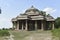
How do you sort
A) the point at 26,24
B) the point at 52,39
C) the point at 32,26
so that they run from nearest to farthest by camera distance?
the point at 52,39, the point at 26,24, the point at 32,26

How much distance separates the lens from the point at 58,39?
72.2 feet

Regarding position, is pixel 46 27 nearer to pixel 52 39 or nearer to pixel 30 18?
pixel 30 18

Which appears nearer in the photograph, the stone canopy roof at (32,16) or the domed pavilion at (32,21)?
the stone canopy roof at (32,16)

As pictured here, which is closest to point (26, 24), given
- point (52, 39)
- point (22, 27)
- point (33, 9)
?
point (22, 27)

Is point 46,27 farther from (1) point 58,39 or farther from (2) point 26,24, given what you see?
(1) point 58,39

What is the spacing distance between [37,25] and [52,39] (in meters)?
22.4

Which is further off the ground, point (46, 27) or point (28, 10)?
point (28, 10)

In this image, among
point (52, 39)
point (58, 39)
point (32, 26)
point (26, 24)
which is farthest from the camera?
point (32, 26)

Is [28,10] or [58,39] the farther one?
[28,10]

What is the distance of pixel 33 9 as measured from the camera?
161 feet

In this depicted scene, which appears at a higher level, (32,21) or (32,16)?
(32,16)

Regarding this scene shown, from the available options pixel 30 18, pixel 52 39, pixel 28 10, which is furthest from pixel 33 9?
pixel 52 39

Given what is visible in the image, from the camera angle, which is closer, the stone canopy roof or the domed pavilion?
the stone canopy roof

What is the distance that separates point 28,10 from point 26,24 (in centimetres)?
646
